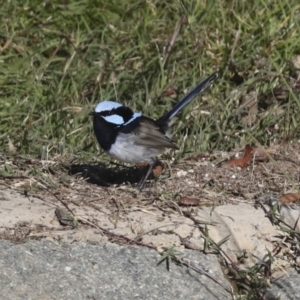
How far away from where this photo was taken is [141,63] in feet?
22.5

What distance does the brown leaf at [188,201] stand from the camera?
475 centimetres

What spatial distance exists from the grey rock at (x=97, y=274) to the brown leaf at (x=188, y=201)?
0.49m

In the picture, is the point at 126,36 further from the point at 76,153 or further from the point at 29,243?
the point at 29,243

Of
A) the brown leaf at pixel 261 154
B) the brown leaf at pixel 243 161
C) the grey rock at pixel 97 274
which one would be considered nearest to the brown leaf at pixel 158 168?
the brown leaf at pixel 243 161

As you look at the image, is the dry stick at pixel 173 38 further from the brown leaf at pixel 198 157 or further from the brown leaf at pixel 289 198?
the brown leaf at pixel 289 198

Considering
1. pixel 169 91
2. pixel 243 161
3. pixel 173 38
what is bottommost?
pixel 169 91

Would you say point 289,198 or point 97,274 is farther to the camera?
point 289,198

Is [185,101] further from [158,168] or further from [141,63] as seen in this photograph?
[141,63]

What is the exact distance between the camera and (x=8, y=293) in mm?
3879

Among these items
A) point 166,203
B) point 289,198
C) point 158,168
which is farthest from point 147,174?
point 289,198

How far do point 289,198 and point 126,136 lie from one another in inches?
41.7

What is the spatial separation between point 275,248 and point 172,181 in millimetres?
928

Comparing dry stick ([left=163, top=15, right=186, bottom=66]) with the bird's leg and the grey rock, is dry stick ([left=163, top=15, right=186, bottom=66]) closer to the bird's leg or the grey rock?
the bird's leg

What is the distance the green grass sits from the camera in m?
6.20
